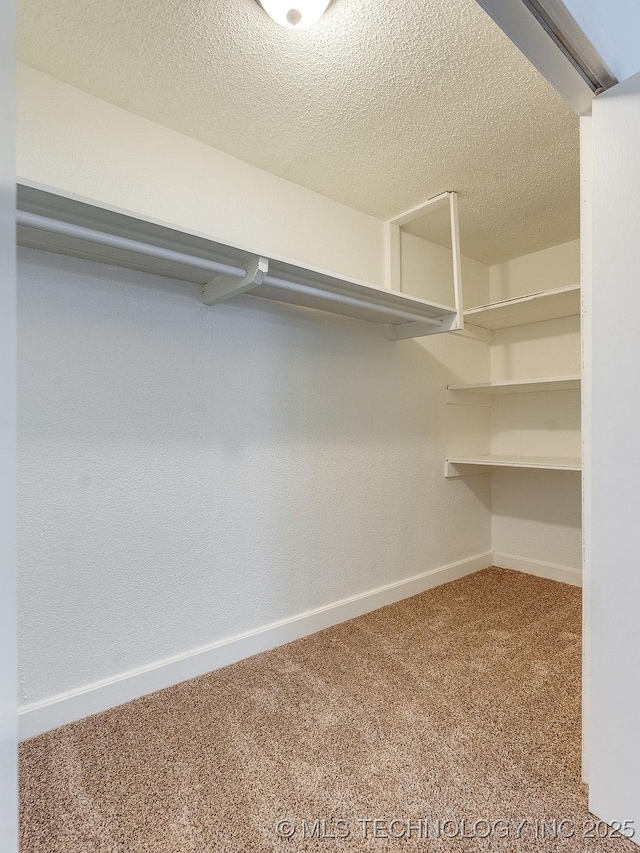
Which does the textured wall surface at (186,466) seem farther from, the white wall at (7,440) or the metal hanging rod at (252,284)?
the white wall at (7,440)

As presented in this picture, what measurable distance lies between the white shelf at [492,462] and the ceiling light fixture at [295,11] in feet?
6.57

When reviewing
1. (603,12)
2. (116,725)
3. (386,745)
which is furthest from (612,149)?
(116,725)

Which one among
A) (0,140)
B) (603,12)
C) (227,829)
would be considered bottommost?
(227,829)

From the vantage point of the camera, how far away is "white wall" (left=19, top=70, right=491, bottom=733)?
1.38 meters

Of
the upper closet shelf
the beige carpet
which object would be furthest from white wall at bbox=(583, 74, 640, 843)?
the upper closet shelf

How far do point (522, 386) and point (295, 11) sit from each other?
199cm

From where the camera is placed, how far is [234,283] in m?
1.53

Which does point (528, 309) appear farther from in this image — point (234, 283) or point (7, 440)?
point (7, 440)

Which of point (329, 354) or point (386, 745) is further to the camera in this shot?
point (329, 354)

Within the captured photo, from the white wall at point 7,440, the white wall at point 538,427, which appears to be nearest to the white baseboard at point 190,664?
the white wall at point 538,427

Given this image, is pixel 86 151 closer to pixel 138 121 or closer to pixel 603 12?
pixel 138 121

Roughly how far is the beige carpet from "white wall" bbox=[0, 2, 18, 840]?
3.02 ft

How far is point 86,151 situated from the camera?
1442mm

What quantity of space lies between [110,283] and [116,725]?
1418mm
